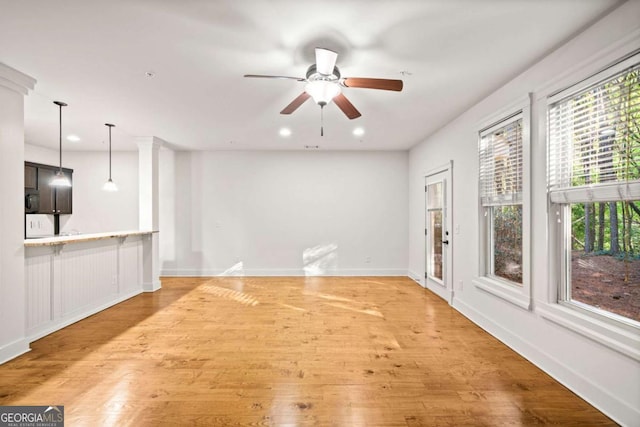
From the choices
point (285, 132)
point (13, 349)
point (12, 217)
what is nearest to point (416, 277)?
point (285, 132)

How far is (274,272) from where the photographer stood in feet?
20.9

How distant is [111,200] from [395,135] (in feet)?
19.9

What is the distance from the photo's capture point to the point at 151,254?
5289 millimetres

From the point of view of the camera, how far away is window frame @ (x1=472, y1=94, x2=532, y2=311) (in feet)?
9.07

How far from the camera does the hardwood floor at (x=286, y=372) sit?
6.54 ft

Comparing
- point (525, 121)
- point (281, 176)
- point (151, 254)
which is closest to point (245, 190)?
point (281, 176)

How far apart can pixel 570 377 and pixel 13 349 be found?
4.81 metres

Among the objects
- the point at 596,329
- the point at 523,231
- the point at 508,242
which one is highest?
the point at 523,231

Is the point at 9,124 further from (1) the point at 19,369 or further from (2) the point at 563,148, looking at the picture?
(2) the point at 563,148

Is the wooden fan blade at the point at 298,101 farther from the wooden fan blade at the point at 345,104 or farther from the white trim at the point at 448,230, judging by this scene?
the white trim at the point at 448,230

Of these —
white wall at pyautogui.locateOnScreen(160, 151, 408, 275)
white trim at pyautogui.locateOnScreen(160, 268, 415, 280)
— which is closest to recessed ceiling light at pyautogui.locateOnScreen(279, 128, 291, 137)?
white wall at pyautogui.locateOnScreen(160, 151, 408, 275)

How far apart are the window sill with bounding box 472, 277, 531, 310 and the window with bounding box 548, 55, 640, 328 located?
331mm

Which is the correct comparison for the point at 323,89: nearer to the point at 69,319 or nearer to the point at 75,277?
the point at 75,277

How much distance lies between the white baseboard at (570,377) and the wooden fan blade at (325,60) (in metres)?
2.96
